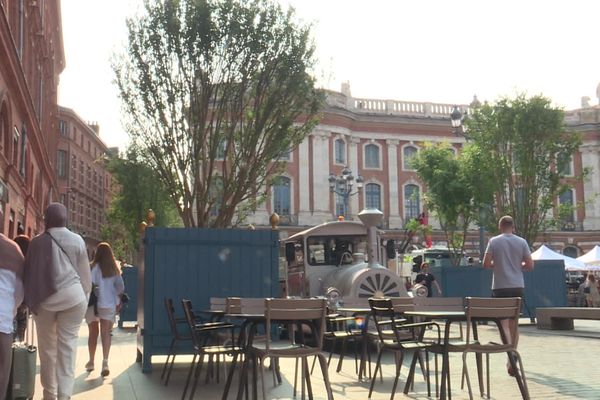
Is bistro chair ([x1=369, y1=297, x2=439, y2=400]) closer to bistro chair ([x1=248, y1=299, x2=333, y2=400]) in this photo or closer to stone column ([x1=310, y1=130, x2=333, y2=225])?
bistro chair ([x1=248, y1=299, x2=333, y2=400])

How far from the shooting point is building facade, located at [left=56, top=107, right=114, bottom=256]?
6325 cm

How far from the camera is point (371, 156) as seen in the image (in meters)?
50.3

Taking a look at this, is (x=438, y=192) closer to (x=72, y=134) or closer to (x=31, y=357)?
(x=31, y=357)

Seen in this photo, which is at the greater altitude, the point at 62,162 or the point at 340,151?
the point at 62,162

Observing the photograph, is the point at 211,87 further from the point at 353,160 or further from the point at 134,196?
the point at 353,160

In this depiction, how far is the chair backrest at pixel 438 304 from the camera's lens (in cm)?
766

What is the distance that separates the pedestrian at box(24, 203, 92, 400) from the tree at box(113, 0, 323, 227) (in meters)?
10.1

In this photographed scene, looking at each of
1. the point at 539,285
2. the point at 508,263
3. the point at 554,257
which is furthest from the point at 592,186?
the point at 508,263

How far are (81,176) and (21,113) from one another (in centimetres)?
4993

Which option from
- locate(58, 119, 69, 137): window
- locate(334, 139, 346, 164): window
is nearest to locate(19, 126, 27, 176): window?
locate(334, 139, 346, 164): window

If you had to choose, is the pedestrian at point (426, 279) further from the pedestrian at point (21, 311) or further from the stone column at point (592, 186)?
the stone column at point (592, 186)

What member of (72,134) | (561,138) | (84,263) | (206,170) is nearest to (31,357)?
(84,263)

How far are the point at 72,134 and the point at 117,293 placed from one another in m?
60.1

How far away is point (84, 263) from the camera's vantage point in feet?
21.6
